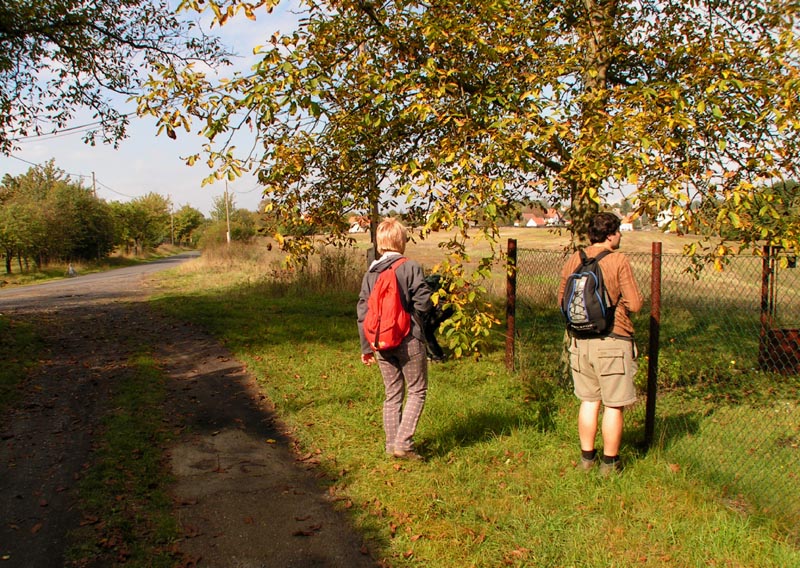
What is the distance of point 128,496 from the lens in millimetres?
4117

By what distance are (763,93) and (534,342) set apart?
417cm

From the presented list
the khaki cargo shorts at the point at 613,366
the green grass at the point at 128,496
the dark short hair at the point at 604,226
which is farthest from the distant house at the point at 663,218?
the green grass at the point at 128,496

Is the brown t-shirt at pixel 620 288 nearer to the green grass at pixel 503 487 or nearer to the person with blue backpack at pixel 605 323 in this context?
the person with blue backpack at pixel 605 323

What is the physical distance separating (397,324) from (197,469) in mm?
1990

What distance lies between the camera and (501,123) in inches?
178


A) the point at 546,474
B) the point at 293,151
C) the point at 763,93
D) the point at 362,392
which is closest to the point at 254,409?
the point at 362,392

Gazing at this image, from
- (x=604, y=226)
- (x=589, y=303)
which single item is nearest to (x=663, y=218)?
(x=604, y=226)

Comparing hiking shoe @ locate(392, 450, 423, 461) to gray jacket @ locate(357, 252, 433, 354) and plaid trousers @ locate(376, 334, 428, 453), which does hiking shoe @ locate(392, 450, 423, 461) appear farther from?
gray jacket @ locate(357, 252, 433, 354)

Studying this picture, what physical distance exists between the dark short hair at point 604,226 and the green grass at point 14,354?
5.97 metres

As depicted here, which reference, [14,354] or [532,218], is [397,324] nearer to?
[14,354]

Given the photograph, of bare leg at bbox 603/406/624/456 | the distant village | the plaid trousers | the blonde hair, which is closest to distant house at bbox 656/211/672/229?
the distant village

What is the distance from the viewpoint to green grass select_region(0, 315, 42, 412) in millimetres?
6688

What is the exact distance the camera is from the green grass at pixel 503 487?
335 cm

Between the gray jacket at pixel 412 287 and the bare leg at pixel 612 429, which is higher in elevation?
the gray jacket at pixel 412 287
